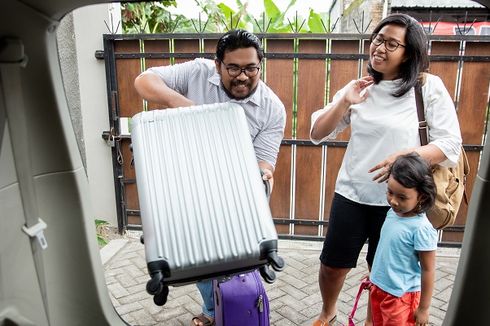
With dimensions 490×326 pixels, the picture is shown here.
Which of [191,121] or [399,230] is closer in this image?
[191,121]

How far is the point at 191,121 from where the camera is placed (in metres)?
1.34

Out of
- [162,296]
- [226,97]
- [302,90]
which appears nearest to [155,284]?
[162,296]

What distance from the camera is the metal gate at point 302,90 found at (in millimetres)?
3752

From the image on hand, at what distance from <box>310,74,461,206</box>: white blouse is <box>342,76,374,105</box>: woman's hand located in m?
0.03

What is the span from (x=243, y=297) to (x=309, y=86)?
2.57 meters

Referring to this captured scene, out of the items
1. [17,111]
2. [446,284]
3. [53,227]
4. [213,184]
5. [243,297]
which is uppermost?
[17,111]

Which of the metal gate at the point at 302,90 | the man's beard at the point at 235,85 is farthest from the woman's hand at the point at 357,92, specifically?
the metal gate at the point at 302,90

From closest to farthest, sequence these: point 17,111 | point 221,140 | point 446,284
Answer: point 17,111 → point 221,140 → point 446,284

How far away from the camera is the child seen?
186cm

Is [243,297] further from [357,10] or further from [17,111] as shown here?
[357,10]

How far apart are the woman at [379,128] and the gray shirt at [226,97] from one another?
35 cm

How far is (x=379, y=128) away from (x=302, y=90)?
6.54ft

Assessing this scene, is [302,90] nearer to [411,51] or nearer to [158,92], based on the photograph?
[411,51]

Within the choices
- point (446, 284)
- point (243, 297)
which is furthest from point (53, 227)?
point (446, 284)
